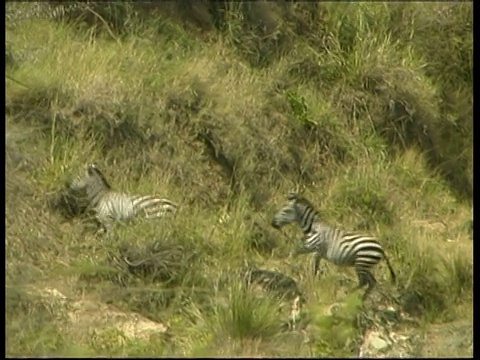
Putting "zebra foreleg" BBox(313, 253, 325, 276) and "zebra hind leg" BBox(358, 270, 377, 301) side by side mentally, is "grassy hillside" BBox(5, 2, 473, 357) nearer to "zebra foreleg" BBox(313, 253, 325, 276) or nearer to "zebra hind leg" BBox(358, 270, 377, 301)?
"zebra foreleg" BBox(313, 253, 325, 276)

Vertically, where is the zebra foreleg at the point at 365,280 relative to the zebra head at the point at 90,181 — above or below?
below

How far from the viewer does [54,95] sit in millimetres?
11680

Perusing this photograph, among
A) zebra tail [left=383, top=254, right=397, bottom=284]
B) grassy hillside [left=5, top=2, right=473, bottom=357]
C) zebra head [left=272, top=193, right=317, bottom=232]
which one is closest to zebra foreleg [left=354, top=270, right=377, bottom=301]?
grassy hillside [left=5, top=2, right=473, bottom=357]

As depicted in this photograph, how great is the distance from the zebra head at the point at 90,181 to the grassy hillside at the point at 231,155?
0.25 meters

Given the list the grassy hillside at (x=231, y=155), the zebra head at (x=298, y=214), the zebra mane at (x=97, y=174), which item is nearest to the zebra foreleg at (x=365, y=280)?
the grassy hillside at (x=231, y=155)

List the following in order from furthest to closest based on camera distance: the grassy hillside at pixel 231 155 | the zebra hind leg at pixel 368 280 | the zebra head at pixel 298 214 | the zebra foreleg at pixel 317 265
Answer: the zebra head at pixel 298 214 < the zebra foreleg at pixel 317 265 < the zebra hind leg at pixel 368 280 < the grassy hillside at pixel 231 155

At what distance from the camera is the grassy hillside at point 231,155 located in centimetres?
895

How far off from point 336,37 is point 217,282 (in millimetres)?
6767

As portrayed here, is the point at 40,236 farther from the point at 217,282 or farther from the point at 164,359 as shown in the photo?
the point at 164,359

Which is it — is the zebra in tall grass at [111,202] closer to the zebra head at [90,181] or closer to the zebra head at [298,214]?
the zebra head at [90,181]

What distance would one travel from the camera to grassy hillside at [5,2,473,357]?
29.4 ft

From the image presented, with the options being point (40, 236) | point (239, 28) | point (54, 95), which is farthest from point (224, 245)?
point (239, 28)

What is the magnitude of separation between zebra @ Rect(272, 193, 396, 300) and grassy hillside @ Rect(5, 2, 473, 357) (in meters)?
0.21

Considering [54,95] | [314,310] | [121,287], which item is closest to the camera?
[314,310]
